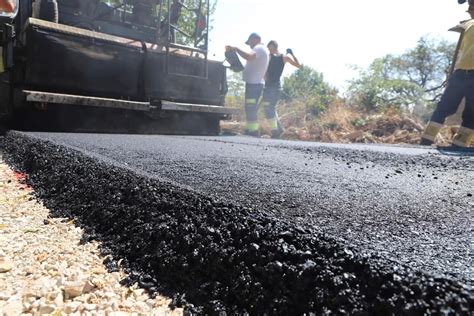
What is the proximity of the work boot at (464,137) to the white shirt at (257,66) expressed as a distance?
10.8 ft

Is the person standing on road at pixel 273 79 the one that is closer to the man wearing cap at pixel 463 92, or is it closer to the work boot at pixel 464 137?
the man wearing cap at pixel 463 92

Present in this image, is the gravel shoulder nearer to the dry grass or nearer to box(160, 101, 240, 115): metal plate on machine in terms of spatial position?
box(160, 101, 240, 115): metal plate on machine

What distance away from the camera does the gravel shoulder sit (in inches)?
34.9

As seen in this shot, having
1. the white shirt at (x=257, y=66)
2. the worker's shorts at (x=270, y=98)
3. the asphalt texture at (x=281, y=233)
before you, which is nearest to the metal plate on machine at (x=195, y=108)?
the white shirt at (x=257, y=66)

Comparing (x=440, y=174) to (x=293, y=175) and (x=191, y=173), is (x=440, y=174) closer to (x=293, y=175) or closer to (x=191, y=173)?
(x=293, y=175)

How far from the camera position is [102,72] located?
4406 millimetres

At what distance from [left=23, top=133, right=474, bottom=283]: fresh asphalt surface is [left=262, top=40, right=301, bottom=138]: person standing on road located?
477cm

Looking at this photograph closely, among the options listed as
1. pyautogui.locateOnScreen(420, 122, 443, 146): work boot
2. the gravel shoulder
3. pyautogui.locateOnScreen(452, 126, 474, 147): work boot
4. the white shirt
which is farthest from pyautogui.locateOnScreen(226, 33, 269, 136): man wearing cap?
the gravel shoulder

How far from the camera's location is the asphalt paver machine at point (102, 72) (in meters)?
3.91

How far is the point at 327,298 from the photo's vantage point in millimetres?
625

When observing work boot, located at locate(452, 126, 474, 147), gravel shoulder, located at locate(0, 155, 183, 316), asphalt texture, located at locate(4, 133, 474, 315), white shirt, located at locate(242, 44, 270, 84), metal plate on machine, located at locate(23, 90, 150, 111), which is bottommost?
gravel shoulder, located at locate(0, 155, 183, 316)

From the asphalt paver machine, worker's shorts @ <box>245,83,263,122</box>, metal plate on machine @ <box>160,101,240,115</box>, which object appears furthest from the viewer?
worker's shorts @ <box>245,83,263,122</box>

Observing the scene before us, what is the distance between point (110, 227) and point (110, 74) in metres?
3.60

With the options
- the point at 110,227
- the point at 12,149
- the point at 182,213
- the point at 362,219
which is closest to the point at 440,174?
the point at 362,219
